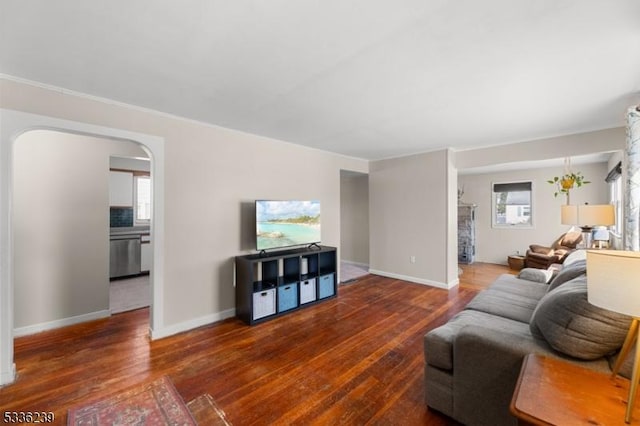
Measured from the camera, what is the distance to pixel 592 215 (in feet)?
11.3

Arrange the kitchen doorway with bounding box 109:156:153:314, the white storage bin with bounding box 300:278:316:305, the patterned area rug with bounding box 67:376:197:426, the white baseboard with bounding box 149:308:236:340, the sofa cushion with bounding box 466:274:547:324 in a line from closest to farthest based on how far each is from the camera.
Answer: the patterned area rug with bounding box 67:376:197:426, the sofa cushion with bounding box 466:274:547:324, the white baseboard with bounding box 149:308:236:340, the white storage bin with bounding box 300:278:316:305, the kitchen doorway with bounding box 109:156:153:314

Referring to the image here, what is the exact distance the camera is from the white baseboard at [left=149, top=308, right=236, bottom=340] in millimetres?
2852

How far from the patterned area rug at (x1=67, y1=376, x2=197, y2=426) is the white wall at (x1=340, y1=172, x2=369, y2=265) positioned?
5001mm

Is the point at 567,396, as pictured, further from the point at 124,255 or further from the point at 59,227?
the point at 124,255

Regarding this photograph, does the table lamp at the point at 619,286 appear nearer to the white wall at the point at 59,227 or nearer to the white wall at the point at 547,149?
the white wall at the point at 547,149

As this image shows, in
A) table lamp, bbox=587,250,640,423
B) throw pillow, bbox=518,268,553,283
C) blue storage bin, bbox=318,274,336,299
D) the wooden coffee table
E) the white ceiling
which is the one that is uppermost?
the white ceiling

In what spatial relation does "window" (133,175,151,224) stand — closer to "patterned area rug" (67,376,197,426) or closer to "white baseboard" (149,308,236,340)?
"white baseboard" (149,308,236,340)

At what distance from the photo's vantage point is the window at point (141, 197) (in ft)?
18.6

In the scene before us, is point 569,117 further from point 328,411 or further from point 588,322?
point 328,411

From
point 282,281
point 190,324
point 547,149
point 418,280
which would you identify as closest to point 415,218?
point 418,280

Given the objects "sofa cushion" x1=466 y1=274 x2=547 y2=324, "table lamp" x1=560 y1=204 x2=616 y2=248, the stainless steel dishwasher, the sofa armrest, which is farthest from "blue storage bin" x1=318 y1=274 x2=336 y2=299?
the stainless steel dishwasher

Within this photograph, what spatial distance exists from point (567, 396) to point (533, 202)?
6864 millimetres

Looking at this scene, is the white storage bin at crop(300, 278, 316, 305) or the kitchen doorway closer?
the white storage bin at crop(300, 278, 316, 305)

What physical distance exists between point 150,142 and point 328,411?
9.82 feet
